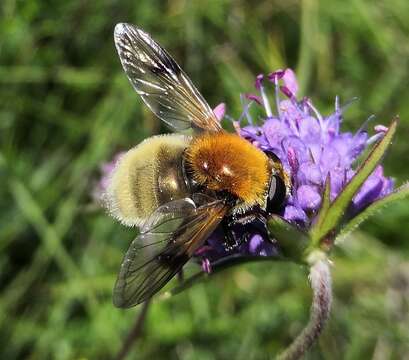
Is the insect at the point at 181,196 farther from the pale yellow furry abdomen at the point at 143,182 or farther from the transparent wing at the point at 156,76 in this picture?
the transparent wing at the point at 156,76

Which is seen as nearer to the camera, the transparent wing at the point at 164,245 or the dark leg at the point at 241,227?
the transparent wing at the point at 164,245

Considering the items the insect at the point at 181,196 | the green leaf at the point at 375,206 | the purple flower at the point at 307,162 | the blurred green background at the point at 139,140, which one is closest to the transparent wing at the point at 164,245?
the insect at the point at 181,196

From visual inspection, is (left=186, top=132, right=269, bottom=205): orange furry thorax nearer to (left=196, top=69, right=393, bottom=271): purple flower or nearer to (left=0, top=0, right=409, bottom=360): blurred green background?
(left=196, top=69, right=393, bottom=271): purple flower

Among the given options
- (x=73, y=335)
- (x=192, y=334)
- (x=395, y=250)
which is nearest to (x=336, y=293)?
(x=395, y=250)

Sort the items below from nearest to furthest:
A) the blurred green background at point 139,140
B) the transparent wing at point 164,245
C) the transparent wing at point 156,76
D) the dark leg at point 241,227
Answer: the transparent wing at point 164,245 → the dark leg at point 241,227 → the transparent wing at point 156,76 → the blurred green background at point 139,140

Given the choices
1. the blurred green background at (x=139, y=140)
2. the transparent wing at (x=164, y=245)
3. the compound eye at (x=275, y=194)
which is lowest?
the blurred green background at (x=139, y=140)

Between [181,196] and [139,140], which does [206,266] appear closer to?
[181,196]

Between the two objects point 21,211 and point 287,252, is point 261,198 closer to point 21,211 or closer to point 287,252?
point 287,252
